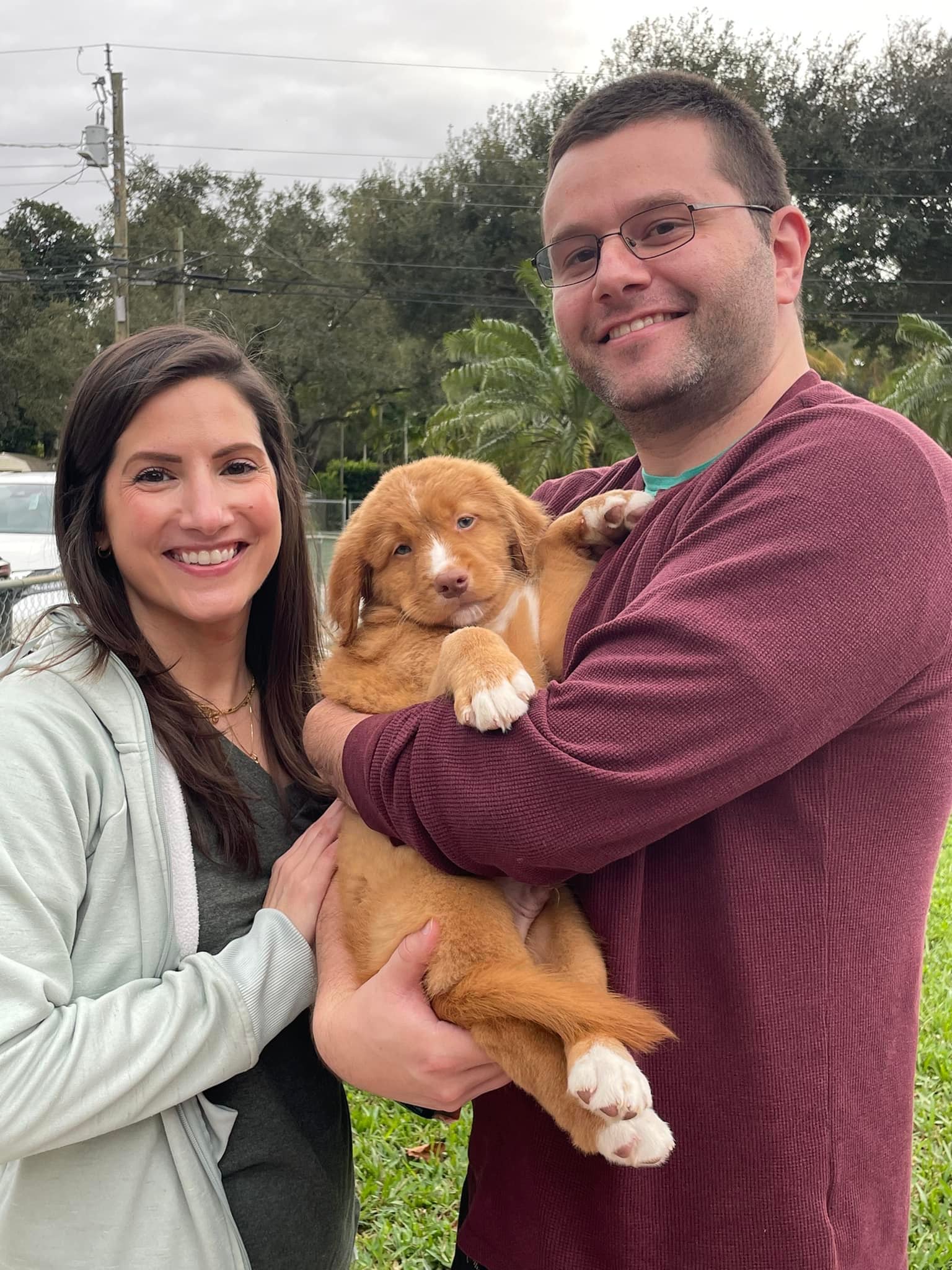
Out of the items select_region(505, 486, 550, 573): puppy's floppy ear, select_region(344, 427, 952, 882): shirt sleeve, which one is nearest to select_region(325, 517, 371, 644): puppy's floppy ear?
select_region(505, 486, 550, 573): puppy's floppy ear

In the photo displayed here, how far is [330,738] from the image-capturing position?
248 centimetres

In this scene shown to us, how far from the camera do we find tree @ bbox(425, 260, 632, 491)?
24.4 m

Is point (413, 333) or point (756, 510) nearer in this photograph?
point (756, 510)

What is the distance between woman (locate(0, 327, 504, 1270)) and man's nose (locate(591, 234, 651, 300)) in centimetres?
101

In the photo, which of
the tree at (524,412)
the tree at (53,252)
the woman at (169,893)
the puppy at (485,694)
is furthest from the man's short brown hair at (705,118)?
the tree at (53,252)

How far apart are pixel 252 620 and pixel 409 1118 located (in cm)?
292

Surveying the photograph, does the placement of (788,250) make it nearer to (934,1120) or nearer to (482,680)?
(482,680)

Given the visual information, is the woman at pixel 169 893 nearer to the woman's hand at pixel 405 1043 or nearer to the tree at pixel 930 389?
the woman's hand at pixel 405 1043

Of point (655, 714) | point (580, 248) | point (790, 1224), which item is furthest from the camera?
point (580, 248)

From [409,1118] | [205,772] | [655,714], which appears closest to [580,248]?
[655,714]

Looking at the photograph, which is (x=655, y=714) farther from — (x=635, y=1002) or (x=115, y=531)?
(x=115, y=531)

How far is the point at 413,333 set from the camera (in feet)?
124

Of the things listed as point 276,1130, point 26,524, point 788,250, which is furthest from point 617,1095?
point 26,524

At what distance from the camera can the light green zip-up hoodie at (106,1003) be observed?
6.48 feet
